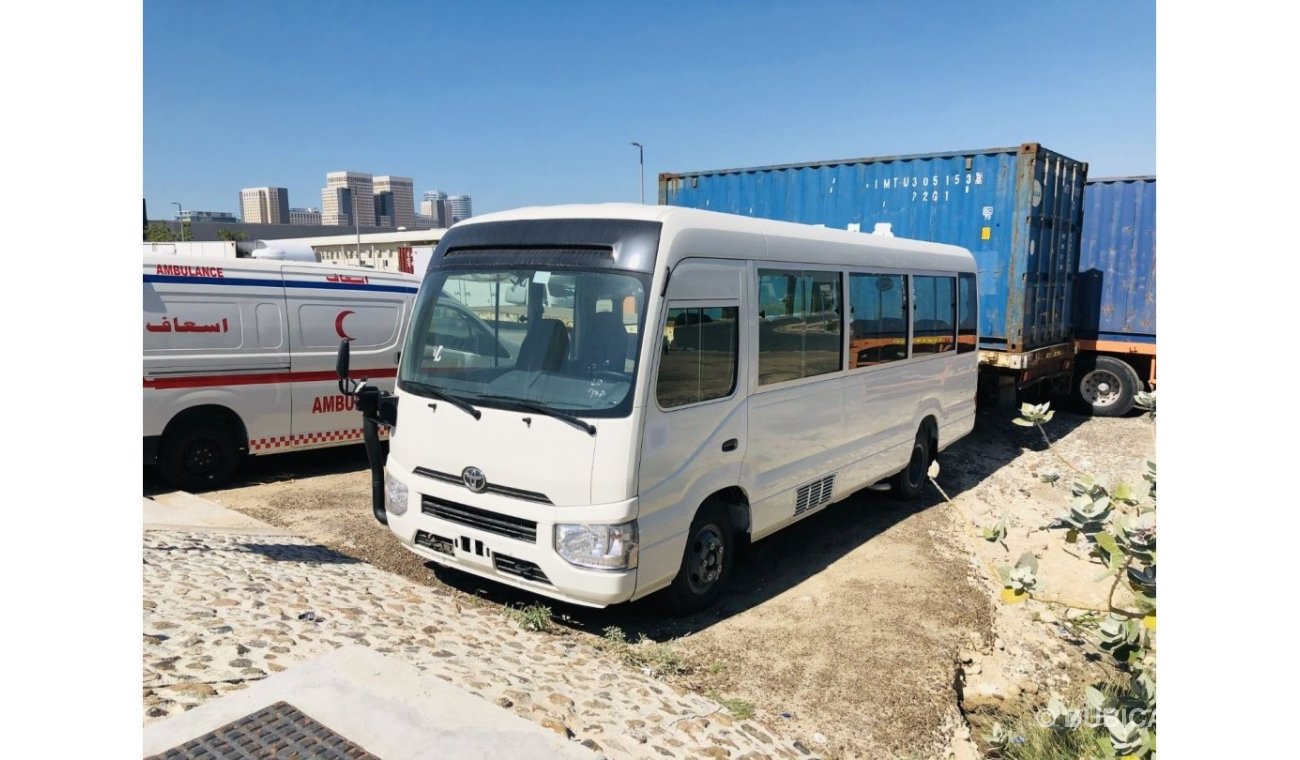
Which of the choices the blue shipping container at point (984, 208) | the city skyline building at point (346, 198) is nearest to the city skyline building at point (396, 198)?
the city skyline building at point (346, 198)

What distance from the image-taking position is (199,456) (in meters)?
8.50

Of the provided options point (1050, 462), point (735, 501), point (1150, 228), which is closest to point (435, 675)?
point (735, 501)

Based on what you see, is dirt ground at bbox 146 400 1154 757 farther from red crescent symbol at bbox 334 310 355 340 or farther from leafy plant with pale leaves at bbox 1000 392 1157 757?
red crescent symbol at bbox 334 310 355 340

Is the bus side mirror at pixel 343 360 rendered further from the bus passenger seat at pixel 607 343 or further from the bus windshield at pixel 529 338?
the bus passenger seat at pixel 607 343

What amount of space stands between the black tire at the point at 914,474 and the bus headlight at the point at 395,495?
5.17 m

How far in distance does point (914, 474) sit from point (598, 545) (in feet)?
16.7

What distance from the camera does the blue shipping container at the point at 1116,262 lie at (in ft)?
43.6

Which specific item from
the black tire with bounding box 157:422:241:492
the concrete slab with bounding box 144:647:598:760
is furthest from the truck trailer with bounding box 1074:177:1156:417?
the concrete slab with bounding box 144:647:598:760

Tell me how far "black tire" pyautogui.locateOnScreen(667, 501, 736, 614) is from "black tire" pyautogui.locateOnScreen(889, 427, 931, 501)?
3.38 meters

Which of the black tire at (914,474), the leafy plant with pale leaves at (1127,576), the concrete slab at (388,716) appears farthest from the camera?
the black tire at (914,474)

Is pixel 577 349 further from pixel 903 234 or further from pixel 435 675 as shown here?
pixel 903 234

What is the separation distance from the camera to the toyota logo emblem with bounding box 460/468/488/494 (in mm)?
5266

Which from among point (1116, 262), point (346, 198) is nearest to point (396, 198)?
point (346, 198)

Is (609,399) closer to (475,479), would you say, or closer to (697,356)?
(697,356)
